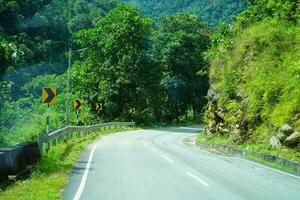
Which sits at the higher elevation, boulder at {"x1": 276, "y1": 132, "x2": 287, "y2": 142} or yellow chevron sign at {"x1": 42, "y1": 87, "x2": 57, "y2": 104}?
yellow chevron sign at {"x1": 42, "y1": 87, "x2": 57, "y2": 104}

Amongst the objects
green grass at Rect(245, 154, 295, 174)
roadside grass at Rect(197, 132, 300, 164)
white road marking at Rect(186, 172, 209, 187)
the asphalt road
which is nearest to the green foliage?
roadside grass at Rect(197, 132, 300, 164)

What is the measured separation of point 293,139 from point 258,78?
7064 mm

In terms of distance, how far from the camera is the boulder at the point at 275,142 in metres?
20.9

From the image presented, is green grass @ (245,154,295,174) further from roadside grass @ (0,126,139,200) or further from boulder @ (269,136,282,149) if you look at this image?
roadside grass @ (0,126,139,200)

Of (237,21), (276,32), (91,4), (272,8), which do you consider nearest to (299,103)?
(276,32)

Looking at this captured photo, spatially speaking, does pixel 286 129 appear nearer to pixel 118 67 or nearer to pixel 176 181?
pixel 176 181

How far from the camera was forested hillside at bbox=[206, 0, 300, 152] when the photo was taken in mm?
22062

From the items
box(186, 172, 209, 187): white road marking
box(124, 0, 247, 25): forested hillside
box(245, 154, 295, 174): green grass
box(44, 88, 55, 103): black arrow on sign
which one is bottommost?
box(245, 154, 295, 174): green grass

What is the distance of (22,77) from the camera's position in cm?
7162

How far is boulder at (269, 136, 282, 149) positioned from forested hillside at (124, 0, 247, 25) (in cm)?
7729

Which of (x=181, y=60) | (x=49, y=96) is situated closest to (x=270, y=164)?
(x=49, y=96)

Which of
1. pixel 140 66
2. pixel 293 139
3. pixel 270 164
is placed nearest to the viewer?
pixel 270 164

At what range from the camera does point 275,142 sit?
21.3m

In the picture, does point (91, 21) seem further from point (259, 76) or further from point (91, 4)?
point (259, 76)
